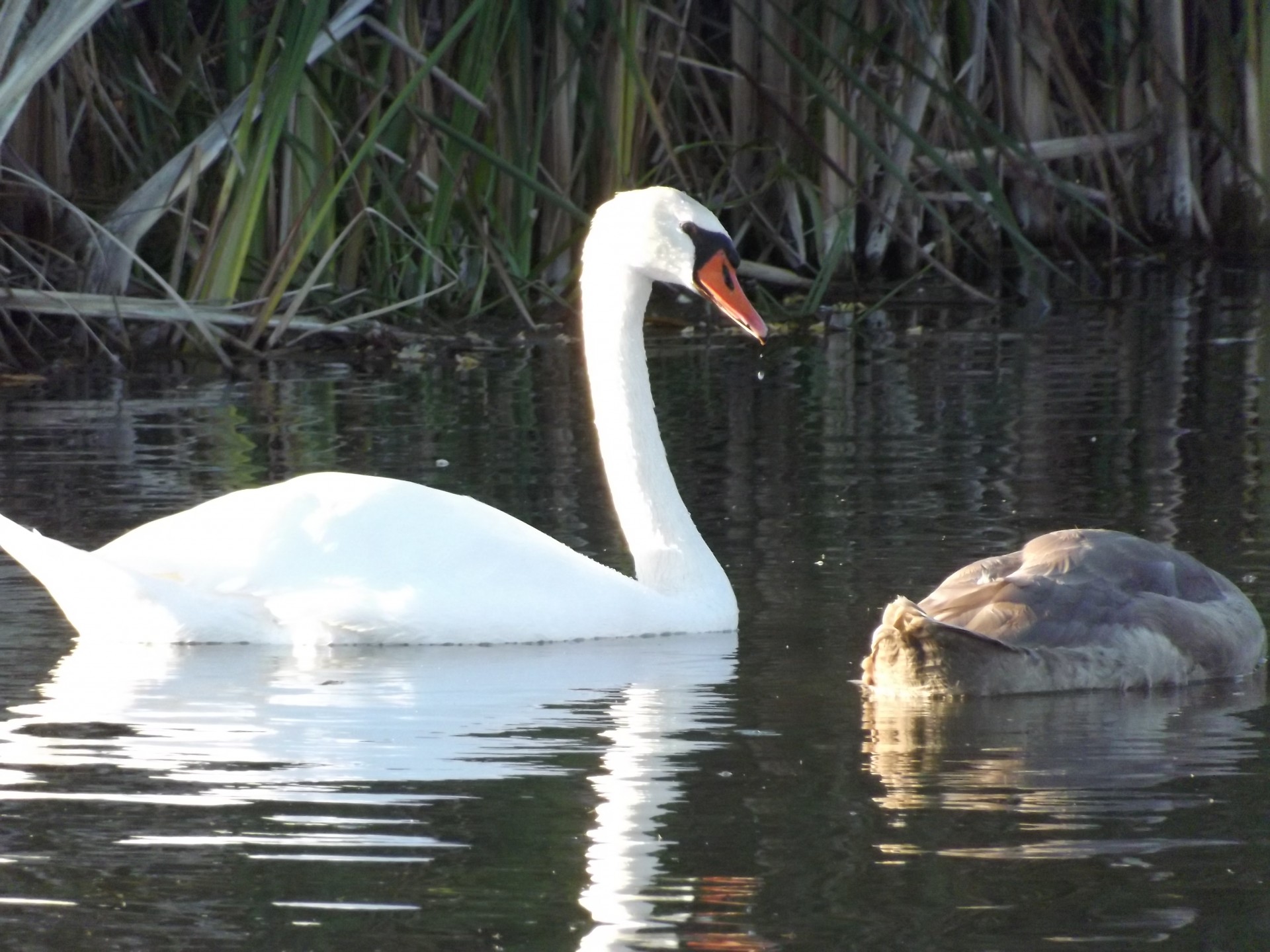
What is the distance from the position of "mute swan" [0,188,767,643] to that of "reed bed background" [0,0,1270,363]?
385 cm

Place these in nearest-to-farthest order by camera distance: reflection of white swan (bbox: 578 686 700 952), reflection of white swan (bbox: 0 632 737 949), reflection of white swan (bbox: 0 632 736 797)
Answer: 1. reflection of white swan (bbox: 578 686 700 952)
2. reflection of white swan (bbox: 0 632 737 949)
3. reflection of white swan (bbox: 0 632 736 797)

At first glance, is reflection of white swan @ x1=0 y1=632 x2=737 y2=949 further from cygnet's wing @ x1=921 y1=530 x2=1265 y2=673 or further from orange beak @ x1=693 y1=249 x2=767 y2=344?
orange beak @ x1=693 y1=249 x2=767 y2=344

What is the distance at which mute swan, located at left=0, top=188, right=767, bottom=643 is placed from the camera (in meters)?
5.97

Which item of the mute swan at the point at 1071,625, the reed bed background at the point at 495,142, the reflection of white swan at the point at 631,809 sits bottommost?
the reflection of white swan at the point at 631,809

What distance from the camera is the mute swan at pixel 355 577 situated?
19.6ft

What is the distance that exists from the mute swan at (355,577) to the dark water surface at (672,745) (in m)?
0.09

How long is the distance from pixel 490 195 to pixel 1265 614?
6640 mm

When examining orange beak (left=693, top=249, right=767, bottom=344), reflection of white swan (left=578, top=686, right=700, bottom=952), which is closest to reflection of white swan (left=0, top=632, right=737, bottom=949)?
reflection of white swan (left=578, top=686, right=700, bottom=952)

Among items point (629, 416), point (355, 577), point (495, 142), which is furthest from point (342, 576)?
point (495, 142)

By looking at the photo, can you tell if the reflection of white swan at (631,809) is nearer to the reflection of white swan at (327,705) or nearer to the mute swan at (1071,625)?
the reflection of white swan at (327,705)

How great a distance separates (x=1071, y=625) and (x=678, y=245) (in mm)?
1579

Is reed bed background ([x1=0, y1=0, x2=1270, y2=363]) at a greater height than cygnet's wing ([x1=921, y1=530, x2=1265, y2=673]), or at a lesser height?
greater

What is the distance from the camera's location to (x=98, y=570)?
19.7 ft

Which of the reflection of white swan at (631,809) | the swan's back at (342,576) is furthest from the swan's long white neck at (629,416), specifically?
the reflection of white swan at (631,809)
